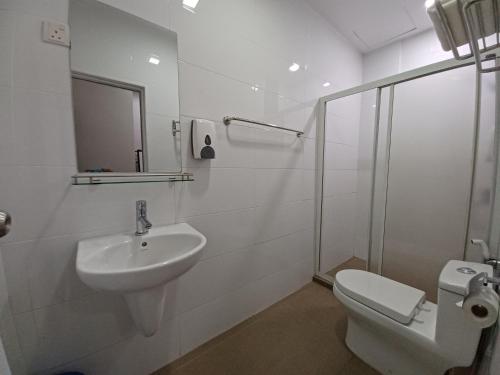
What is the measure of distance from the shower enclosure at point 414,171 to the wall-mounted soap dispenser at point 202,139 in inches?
47.3

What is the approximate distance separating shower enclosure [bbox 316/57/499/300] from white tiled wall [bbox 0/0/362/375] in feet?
1.12

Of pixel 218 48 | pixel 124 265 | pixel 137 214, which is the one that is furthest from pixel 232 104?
pixel 124 265

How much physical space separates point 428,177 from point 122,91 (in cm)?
220

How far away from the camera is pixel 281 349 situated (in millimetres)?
1296

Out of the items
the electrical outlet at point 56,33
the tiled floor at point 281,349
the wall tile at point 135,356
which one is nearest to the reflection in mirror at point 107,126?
the electrical outlet at point 56,33

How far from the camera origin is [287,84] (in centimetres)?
162

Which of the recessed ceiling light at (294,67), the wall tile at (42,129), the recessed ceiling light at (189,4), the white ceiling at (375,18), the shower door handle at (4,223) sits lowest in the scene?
the shower door handle at (4,223)

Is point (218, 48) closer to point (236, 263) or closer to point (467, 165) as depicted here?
point (236, 263)

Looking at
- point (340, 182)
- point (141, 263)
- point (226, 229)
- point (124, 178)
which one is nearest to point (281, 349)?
point (226, 229)

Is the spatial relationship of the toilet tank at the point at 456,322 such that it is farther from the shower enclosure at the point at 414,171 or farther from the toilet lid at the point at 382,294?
the shower enclosure at the point at 414,171

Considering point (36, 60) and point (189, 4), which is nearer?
point (36, 60)

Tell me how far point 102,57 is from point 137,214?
72 cm

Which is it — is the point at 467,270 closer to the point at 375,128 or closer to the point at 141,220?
the point at 375,128

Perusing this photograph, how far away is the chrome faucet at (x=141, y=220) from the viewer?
97cm
